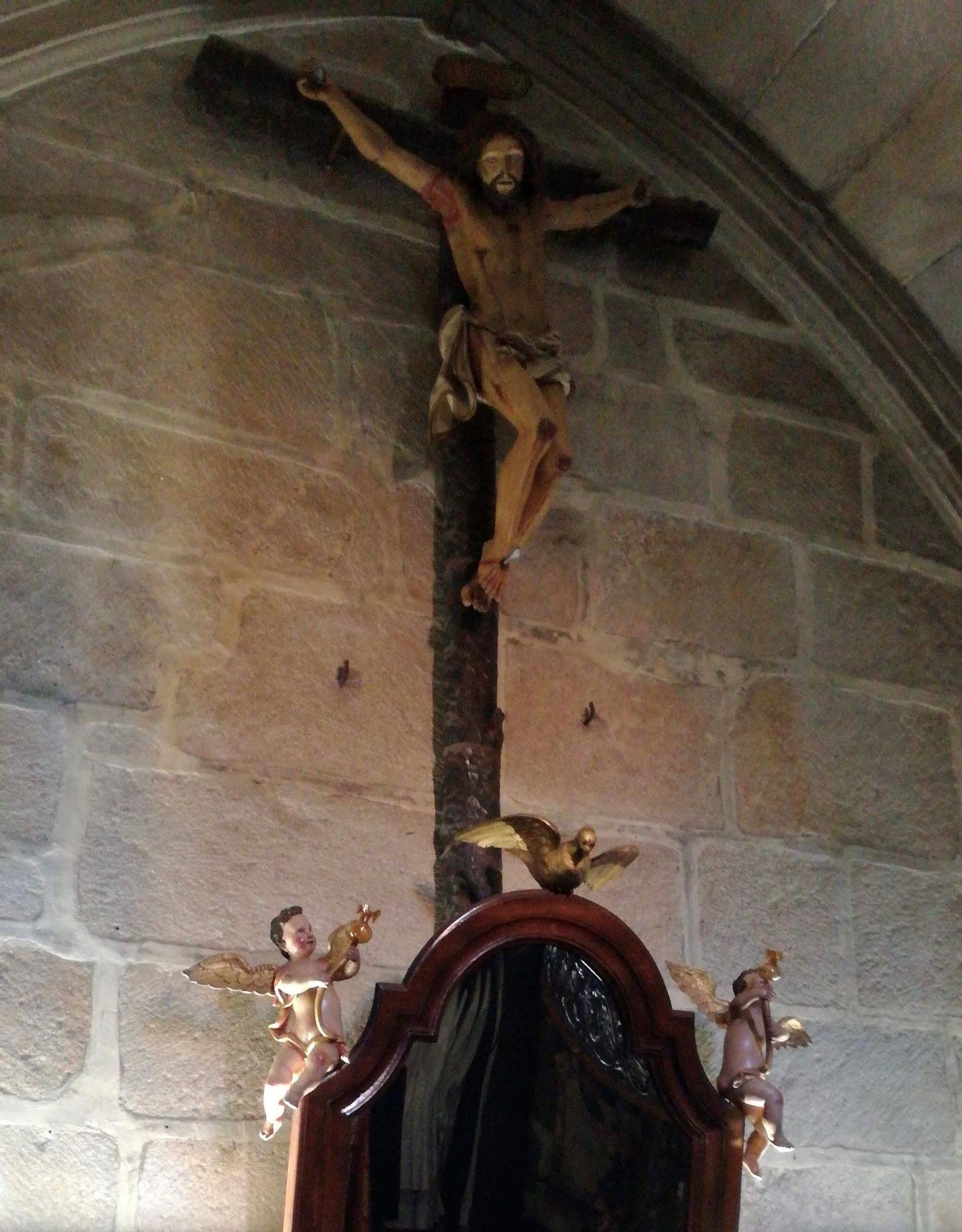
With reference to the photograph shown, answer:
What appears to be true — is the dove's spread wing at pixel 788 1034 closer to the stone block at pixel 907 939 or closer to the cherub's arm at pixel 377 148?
the stone block at pixel 907 939

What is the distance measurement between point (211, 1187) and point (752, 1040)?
0.71 meters

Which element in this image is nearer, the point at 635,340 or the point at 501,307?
the point at 501,307

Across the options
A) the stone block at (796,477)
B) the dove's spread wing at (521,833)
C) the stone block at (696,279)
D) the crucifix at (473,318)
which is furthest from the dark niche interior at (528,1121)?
the stone block at (696,279)

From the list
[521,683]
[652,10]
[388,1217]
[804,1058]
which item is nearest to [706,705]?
[521,683]

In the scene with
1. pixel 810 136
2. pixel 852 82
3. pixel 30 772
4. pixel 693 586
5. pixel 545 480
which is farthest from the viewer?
pixel 810 136

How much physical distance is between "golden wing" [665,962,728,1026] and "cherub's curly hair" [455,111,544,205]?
48.3 inches

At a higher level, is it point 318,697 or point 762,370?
point 762,370

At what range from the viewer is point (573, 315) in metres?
2.68

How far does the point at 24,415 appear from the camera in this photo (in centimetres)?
217

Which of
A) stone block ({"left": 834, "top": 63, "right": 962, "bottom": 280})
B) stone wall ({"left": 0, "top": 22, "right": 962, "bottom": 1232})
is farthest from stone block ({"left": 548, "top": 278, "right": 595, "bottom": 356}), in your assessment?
stone block ({"left": 834, "top": 63, "right": 962, "bottom": 280})

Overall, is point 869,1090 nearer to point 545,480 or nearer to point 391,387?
point 545,480

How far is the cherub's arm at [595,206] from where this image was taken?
2457 mm

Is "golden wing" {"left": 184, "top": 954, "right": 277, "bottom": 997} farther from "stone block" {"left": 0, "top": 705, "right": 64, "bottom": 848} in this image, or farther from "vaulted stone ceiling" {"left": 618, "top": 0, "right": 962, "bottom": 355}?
"vaulted stone ceiling" {"left": 618, "top": 0, "right": 962, "bottom": 355}

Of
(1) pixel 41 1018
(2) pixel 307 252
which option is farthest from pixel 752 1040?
(2) pixel 307 252
